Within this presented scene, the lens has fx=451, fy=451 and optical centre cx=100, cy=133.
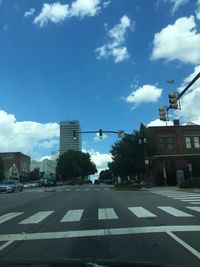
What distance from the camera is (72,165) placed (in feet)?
525

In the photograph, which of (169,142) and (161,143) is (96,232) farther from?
(169,142)

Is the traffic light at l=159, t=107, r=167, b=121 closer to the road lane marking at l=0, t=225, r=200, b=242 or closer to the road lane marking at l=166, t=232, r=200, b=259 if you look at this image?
the road lane marking at l=0, t=225, r=200, b=242

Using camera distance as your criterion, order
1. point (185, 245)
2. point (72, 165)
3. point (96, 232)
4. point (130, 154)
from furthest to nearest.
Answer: point (72, 165), point (130, 154), point (96, 232), point (185, 245)

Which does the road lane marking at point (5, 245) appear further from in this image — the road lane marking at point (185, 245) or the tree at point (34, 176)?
the tree at point (34, 176)

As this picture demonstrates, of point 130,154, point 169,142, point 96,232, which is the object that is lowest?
point 96,232

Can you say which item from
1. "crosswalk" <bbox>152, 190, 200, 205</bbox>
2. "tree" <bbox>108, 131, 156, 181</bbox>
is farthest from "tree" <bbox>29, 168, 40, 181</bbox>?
"crosswalk" <bbox>152, 190, 200, 205</bbox>

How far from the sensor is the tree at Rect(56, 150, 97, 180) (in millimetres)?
160375

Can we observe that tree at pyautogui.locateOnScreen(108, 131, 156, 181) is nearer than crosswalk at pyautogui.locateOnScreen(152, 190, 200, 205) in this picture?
No

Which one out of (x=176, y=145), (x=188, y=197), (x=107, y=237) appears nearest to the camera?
(x=107, y=237)

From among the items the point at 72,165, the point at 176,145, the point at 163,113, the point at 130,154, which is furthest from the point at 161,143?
the point at 72,165

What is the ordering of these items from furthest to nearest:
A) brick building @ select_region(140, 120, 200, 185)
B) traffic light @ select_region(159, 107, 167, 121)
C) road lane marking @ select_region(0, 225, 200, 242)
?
1. brick building @ select_region(140, 120, 200, 185)
2. traffic light @ select_region(159, 107, 167, 121)
3. road lane marking @ select_region(0, 225, 200, 242)

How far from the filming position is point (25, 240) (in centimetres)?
1104

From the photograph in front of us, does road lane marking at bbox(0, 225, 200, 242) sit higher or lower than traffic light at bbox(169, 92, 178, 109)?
lower

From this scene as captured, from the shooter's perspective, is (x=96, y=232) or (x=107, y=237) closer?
(x=107, y=237)
